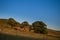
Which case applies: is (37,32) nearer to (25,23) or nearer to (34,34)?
(34,34)

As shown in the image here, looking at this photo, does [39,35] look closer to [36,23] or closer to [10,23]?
[36,23]

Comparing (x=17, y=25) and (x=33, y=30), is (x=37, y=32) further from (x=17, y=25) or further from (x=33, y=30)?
(x=17, y=25)

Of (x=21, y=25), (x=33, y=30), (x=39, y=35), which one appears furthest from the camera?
(x=21, y=25)

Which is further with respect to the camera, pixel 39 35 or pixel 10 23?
pixel 10 23

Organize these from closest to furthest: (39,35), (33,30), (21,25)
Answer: (39,35) → (33,30) → (21,25)

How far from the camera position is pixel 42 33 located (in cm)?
6556

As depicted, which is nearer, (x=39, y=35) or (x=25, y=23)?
(x=39, y=35)

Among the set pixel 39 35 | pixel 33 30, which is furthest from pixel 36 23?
pixel 39 35

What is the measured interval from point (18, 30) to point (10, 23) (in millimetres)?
7998

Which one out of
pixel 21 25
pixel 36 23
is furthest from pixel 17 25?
pixel 36 23

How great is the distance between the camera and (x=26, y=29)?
6881 centimetres

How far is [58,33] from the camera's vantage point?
246 feet

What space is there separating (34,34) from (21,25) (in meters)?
9.77

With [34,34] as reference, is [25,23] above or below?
above
